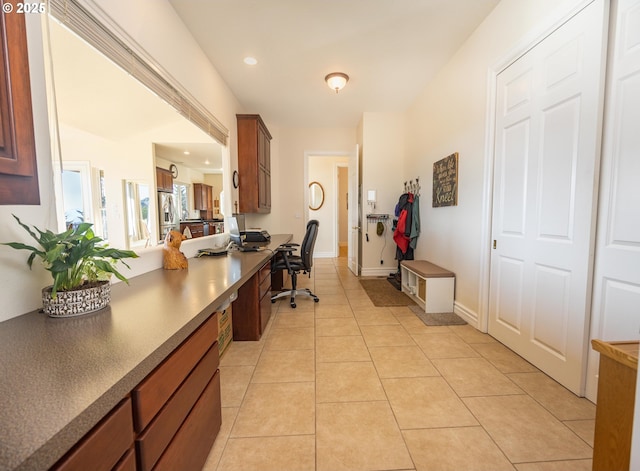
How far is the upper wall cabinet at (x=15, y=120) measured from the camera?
2.62 feet

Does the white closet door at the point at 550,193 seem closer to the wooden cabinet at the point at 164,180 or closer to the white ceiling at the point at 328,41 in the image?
the white ceiling at the point at 328,41

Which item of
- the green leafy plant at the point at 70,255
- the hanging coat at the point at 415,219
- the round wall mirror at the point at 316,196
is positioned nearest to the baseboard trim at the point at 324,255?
the round wall mirror at the point at 316,196

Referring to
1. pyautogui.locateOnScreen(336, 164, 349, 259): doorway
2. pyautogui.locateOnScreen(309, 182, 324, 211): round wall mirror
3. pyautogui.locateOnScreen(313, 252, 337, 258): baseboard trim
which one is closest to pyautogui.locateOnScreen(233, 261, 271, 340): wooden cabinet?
pyautogui.locateOnScreen(313, 252, 337, 258): baseboard trim

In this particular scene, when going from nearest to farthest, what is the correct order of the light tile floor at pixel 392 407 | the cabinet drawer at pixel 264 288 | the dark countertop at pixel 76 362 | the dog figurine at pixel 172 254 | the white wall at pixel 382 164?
the dark countertop at pixel 76 362, the light tile floor at pixel 392 407, the dog figurine at pixel 172 254, the cabinet drawer at pixel 264 288, the white wall at pixel 382 164

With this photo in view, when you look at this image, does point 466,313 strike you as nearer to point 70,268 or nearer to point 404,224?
point 404,224

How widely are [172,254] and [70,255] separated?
924 millimetres

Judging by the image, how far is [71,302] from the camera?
92 cm


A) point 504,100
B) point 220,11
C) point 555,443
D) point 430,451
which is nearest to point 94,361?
point 430,451

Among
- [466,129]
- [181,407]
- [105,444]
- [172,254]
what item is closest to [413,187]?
[466,129]

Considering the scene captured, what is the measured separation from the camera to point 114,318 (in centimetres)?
92

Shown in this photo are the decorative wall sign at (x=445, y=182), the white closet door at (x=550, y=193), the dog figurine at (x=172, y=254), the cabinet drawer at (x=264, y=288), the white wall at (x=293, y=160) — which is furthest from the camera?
the white wall at (x=293, y=160)

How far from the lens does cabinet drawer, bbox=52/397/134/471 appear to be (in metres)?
0.49

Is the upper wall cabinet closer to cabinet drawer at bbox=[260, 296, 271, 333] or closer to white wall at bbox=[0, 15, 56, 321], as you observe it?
white wall at bbox=[0, 15, 56, 321]

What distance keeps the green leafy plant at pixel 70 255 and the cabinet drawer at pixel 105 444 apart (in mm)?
493
